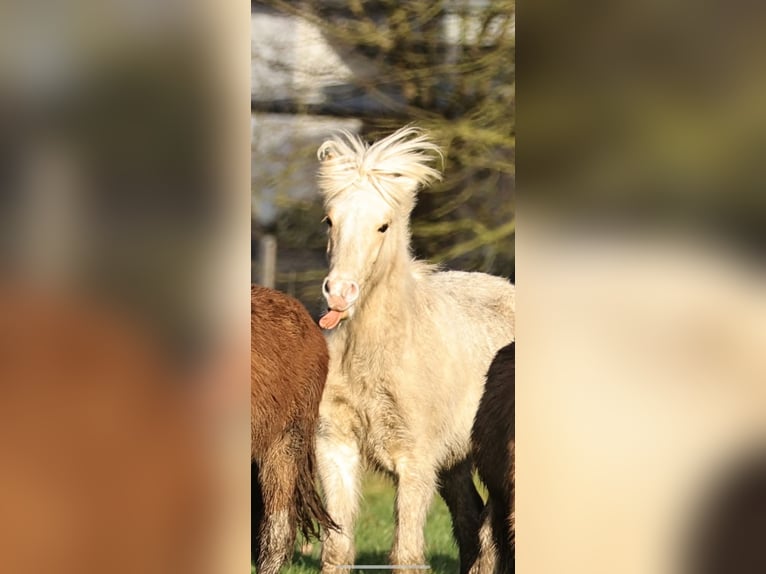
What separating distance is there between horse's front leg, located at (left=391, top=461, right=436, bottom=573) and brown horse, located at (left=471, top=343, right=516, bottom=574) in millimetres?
209

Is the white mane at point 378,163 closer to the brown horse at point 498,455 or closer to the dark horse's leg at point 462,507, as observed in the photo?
the brown horse at point 498,455

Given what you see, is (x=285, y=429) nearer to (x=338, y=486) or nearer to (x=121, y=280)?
(x=338, y=486)

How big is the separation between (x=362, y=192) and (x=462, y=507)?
46.0 inches

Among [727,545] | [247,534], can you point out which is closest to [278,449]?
[247,534]

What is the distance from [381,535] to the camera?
3.55m

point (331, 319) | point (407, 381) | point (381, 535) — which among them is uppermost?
point (331, 319)

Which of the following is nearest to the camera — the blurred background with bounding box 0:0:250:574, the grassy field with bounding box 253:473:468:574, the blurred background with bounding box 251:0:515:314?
the blurred background with bounding box 0:0:250:574

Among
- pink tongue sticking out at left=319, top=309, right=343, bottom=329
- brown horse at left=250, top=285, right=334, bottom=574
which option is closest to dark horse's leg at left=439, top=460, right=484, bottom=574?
brown horse at left=250, top=285, right=334, bottom=574

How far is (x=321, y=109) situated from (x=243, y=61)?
12.1 inches

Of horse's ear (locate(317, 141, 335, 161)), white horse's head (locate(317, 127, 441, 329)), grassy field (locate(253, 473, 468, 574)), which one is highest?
horse's ear (locate(317, 141, 335, 161))

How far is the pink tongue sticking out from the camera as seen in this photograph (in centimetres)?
353

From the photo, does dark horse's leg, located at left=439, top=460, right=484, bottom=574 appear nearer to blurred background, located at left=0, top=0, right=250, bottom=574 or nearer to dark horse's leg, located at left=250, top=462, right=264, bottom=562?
dark horse's leg, located at left=250, top=462, right=264, bottom=562

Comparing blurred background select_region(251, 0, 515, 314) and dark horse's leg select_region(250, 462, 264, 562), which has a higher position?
blurred background select_region(251, 0, 515, 314)

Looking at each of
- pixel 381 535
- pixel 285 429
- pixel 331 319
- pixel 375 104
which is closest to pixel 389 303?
pixel 331 319
